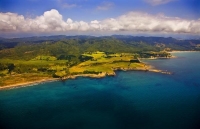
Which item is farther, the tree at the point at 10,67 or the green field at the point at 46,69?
the tree at the point at 10,67

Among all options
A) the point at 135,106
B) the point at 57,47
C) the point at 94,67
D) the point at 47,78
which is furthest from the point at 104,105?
the point at 57,47

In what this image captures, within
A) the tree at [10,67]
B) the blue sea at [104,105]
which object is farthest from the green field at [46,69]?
the blue sea at [104,105]

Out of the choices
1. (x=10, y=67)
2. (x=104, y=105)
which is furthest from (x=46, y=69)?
(x=104, y=105)

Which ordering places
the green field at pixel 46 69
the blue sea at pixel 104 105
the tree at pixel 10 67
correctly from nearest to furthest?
the blue sea at pixel 104 105
the green field at pixel 46 69
the tree at pixel 10 67

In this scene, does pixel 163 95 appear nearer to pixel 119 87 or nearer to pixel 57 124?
pixel 119 87

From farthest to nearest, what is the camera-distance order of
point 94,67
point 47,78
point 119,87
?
1. point 94,67
2. point 47,78
3. point 119,87

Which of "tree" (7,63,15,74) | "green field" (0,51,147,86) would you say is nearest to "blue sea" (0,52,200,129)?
"green field" (0,51,147,86)

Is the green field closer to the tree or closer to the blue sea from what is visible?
the tree

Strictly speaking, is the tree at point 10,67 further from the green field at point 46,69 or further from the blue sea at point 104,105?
the blue sea at point 104,105

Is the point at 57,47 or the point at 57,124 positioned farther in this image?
the point at 57,47
